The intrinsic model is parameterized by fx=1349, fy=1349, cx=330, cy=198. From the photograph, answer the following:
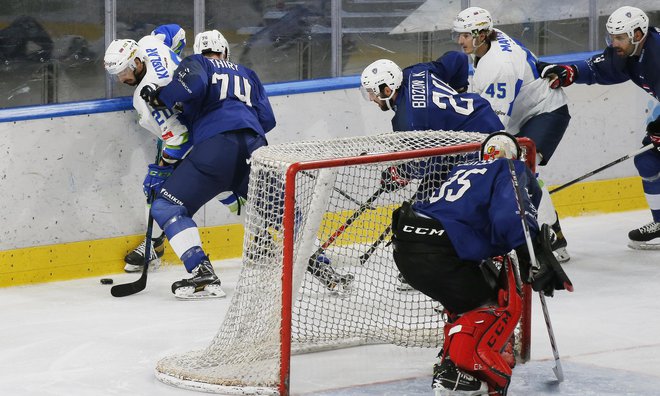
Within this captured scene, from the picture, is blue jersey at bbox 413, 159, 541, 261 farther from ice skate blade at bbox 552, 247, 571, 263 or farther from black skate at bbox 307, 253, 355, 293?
ice skate blade at bbox 552, 247, 571, 263

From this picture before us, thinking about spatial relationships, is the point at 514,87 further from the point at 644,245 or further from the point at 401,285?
the point at 401,285

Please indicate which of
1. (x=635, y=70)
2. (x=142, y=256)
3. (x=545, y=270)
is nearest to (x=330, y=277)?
(x=545, y=270)

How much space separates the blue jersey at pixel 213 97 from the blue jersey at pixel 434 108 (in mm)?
704

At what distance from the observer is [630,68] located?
6352mm

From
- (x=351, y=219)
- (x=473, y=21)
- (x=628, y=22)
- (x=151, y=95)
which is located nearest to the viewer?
(x=351, y=219)

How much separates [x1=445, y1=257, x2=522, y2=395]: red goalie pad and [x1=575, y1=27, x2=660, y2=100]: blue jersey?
8.63 feet

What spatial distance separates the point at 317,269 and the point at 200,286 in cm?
95

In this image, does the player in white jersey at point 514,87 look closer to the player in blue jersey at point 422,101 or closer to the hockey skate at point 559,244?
the hockey skate at point 559,244

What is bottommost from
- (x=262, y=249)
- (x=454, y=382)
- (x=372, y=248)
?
(x=454, y=382)

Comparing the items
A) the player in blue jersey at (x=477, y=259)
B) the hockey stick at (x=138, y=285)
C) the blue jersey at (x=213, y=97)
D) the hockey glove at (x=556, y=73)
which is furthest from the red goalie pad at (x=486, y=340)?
the hockey glove at (x=556, y=73)

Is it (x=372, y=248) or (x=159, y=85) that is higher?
(x=159, y=85)

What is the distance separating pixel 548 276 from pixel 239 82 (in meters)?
2.37

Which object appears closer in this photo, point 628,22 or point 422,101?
point 422,101

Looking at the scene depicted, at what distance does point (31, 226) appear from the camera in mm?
5926
